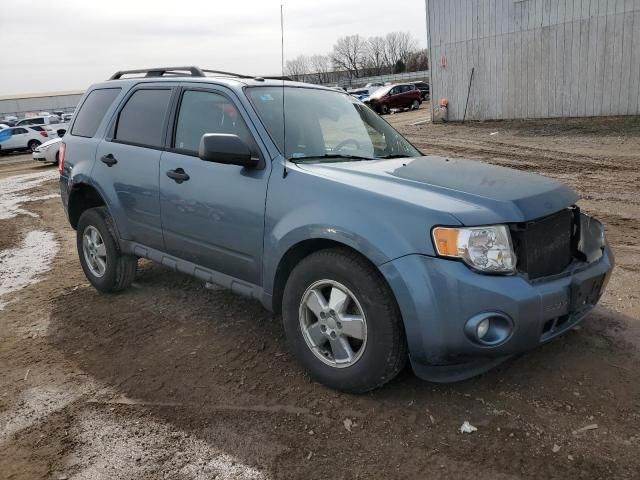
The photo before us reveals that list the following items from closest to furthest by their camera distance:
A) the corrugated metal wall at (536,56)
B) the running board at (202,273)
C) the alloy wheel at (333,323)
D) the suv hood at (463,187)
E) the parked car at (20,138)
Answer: the suv hood at (463,187), the alloy wheel at (333,323), the running board at (202,273), the corrugated metal wall at (536,56), the parked car at (20,138)

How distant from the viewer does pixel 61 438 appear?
120 inches

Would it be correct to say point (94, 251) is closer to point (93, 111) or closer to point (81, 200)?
point (81, 200)

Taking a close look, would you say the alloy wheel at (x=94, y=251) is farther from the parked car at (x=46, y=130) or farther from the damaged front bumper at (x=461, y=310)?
the parked car at (x=46, y=130)

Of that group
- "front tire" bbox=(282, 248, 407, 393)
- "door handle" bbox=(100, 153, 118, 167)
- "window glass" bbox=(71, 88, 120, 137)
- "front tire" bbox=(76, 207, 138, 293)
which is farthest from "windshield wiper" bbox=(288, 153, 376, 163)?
"window glass" bbox=(71, 88, 120, 137)

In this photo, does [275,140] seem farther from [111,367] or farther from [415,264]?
[111,367]

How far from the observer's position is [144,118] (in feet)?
15.3

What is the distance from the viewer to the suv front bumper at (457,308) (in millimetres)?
2785

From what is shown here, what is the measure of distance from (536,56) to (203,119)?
1714 cm

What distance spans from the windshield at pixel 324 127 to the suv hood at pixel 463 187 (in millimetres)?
232

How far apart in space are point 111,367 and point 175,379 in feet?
1.82

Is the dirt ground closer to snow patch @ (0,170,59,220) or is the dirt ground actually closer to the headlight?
the headlight

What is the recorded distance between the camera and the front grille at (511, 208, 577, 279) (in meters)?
2.96

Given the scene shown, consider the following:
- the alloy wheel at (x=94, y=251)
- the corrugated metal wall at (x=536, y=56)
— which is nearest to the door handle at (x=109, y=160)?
the alloy wheel at (x=94, y=251)

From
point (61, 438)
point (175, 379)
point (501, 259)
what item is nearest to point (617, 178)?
point (501, 259)
